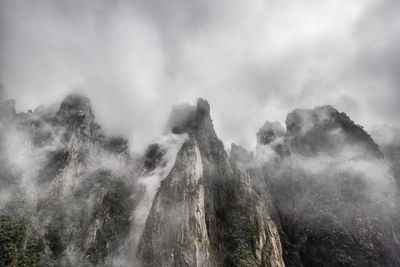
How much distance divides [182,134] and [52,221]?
53.6m

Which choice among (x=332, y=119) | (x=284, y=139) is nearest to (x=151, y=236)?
(x=284, y=139)

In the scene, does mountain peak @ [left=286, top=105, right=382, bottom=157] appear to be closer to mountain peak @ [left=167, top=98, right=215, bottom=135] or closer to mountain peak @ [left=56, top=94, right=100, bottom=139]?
mountain peak @ [left=167, top=98, right=215, bottom=135]

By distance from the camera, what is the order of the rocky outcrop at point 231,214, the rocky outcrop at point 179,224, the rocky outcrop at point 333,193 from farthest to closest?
the rocky outcrop at point 333,193 → the rocky outcrop at point 231,214 → the rocky outcrop at point 179,224

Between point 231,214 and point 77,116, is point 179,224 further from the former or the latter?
point 77,116

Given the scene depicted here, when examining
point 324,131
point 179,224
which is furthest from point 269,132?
point 179,224

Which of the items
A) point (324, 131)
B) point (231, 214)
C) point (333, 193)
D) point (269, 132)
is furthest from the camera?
point (269, 132)

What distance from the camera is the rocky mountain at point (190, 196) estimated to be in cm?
6222

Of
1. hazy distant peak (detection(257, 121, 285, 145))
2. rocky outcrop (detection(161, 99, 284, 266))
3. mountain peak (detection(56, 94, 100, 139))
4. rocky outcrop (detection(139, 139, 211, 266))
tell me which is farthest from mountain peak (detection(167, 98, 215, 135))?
mountain peak (detection(56, 94, 100, 139))

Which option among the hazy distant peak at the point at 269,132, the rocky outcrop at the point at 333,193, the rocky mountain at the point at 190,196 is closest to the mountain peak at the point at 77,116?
the rocky mountain at the point at 190,196

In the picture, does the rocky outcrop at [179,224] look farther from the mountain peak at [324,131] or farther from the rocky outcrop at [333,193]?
the mountain peak at [324,131]

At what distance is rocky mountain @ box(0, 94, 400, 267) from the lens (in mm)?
62219

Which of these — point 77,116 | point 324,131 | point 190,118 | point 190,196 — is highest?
point 190,118

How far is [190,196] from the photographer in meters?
67.8

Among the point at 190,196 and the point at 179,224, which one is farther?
the point at 190,196
